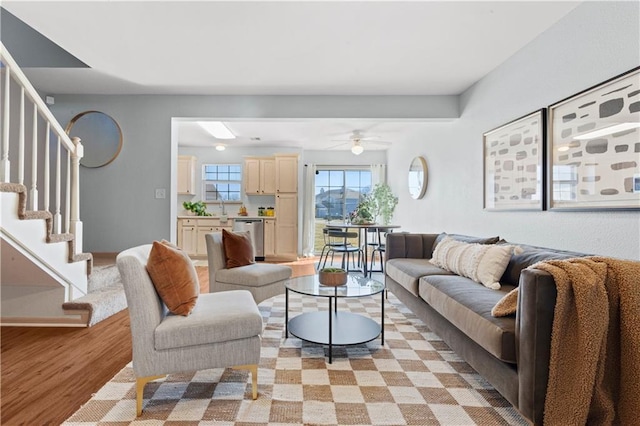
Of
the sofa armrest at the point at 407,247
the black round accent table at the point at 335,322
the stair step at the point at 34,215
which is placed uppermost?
the stair step at the point at 34,215

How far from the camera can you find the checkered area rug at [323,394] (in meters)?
1.74

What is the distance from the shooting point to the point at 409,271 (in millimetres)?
3281

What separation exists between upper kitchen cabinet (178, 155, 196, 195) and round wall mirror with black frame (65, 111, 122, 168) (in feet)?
8.96

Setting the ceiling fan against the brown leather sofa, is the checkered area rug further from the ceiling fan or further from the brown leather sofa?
the ceiling fan

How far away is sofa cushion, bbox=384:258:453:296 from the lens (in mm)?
→ 3085

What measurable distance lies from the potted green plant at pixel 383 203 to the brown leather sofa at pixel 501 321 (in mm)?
3706

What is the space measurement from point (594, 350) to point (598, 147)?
139 centimetres

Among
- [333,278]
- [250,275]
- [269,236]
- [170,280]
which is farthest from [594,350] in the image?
[269,236]

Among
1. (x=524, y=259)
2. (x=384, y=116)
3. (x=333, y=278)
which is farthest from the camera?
(x=384, y=116)

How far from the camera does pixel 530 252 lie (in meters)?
2.60

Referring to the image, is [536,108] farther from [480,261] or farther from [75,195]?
[75,195]

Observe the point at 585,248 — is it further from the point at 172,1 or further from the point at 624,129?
the point at 172,1

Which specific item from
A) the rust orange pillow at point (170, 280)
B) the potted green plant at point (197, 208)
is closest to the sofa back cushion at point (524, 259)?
the rust orange pillow at point (170, 280)

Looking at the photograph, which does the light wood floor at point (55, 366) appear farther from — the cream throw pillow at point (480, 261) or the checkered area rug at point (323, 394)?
the cream throw pillow at point (480, 261)
